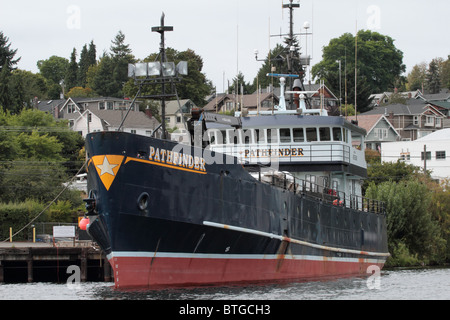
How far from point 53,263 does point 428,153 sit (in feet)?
161

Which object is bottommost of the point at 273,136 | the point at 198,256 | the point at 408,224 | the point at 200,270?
the point at 200,270

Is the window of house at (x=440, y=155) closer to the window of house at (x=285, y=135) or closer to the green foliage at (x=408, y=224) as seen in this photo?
the green foliage at (x=408, y=224)

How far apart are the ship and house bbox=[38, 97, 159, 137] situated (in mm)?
37510

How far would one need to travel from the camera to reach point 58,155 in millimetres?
64250

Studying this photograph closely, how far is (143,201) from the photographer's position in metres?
21.1

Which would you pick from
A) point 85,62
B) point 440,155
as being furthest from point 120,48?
point 440,155

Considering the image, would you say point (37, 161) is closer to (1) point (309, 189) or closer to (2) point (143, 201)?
(1) point (309, 189)

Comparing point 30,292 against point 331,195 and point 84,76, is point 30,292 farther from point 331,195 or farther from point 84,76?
point 84,76

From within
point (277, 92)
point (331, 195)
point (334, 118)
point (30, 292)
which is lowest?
point (30, 292)

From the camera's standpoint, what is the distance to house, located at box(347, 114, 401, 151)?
87.7 meters

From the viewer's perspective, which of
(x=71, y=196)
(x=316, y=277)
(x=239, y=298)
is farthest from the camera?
(x=71, y=196)
